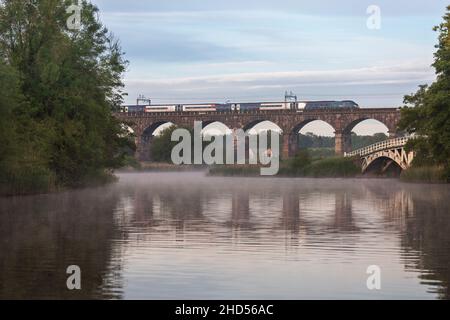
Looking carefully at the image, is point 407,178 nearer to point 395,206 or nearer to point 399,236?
point 395,206

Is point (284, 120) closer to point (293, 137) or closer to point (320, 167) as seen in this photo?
point (293, 137)

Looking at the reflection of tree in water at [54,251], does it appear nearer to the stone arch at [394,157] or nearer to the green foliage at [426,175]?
the green foliage at [426,175]

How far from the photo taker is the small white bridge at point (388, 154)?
10183cm

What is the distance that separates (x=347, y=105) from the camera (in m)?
176

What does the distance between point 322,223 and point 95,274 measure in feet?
52.6

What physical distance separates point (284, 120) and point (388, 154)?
64.4 m

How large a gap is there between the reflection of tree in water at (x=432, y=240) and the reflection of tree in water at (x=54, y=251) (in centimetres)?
673

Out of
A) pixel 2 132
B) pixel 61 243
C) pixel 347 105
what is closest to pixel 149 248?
pixel 61 243

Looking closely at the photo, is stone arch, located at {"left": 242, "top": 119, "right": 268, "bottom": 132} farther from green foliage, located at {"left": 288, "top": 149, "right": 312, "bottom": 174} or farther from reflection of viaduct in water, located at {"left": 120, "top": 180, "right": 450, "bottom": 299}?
reflection of viaduct in water, located at {"left": 120, "top": 180, "right": 450, "bottom": 299}

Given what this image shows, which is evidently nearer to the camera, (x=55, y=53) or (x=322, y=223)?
(x=322, y=223)

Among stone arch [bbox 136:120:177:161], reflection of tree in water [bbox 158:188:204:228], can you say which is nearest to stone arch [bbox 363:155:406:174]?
reflection of tree in water [bbox 158:188:204:228]

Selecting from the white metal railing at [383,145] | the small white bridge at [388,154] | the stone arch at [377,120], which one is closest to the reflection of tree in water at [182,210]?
the small white bridge at [388,154]
